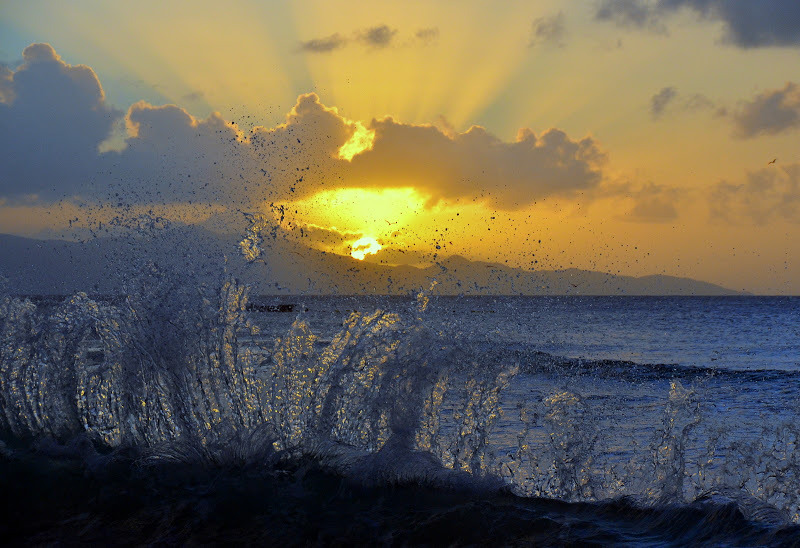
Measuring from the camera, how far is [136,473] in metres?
7.02

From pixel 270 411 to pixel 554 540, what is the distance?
→ 13.7 feet

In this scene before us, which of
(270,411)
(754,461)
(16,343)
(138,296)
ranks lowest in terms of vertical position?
(754,461)

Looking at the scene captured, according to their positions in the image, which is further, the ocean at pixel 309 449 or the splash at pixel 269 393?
the splash at pixel 269 393

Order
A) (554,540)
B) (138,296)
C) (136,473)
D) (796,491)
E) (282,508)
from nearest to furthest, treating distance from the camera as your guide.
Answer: (554,540) → (282,508) → (136,473) → (796,491) → (138,296)

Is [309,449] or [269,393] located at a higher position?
[269,393]

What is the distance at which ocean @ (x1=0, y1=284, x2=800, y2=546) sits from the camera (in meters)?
5.79

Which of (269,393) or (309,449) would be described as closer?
(309,449)

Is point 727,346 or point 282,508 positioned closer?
point 282,508

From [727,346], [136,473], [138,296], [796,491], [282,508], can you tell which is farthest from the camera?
[727,346]

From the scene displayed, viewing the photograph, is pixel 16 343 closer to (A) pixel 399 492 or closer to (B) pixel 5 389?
(B) pixel 5 389

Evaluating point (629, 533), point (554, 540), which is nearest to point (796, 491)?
point (629, 533)

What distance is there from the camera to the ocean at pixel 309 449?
5.79 meters

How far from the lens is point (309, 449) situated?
23.5 ft

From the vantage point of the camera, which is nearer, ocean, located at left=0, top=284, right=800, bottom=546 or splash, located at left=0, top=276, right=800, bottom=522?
ocean, located at left=0, top=284, right=800, bottom=546
